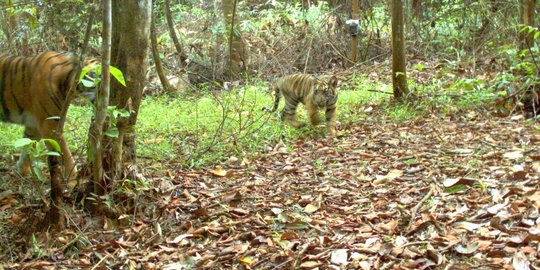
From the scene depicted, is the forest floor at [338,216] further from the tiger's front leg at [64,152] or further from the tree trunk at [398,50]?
the tree trunk at [398,50]

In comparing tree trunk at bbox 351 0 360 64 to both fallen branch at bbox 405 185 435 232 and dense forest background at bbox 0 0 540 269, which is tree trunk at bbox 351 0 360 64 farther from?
fallen branch at bbox 405 185 435 232

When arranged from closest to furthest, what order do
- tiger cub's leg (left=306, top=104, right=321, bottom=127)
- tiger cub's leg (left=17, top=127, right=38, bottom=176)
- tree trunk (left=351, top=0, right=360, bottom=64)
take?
1. tiger cub's leg (left=17, top=127, right=38, bottom=176)
2. tiger cub's leg (left=306, top=104, right=321, bottom=127)
3. tree trunk (left=351, top=0, right=360, bottom=64)

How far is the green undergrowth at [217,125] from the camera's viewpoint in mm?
5785

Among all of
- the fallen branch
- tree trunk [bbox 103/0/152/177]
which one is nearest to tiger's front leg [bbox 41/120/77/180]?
tree trunk [bbox 103/0/152/177]

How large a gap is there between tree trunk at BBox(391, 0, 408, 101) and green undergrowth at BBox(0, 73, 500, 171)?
27 cm

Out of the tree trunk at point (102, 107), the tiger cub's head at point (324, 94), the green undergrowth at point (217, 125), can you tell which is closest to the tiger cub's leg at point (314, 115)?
the tiger cub's head at point (324, 94)

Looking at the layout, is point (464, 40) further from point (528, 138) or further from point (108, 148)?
point (108, 148)

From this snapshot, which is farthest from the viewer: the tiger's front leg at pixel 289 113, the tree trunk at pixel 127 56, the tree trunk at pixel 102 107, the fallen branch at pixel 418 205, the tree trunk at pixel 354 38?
the tree trunk at pixel 354 38

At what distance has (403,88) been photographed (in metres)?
7.71

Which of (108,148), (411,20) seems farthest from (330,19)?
(108,148)

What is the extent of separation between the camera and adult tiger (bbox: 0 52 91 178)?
15.7 feet

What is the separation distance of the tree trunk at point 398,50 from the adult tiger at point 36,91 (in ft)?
14.9

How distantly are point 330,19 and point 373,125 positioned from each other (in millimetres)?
6095

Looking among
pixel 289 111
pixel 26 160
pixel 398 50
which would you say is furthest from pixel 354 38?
pixel 26 160
